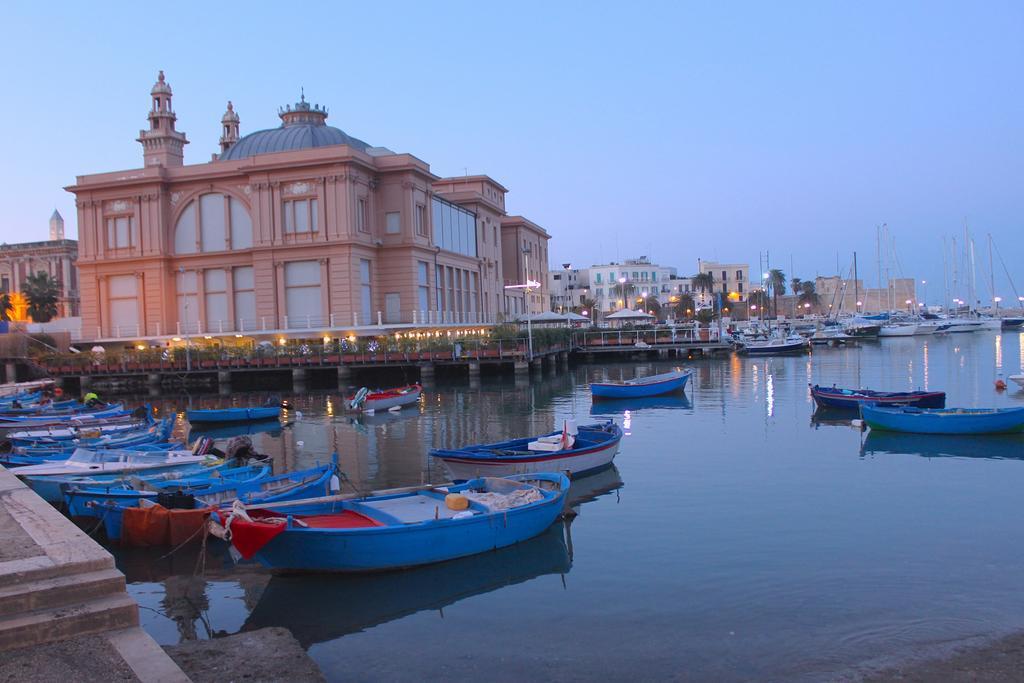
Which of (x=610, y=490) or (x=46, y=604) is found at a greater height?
(x=46, y=604)

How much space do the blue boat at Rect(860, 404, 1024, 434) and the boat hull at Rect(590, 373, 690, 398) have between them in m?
16.1

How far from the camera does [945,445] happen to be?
2862 cm

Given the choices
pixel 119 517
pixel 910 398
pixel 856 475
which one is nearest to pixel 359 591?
pixel 119 517

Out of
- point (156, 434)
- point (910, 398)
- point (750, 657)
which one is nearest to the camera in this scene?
point (750, 657)

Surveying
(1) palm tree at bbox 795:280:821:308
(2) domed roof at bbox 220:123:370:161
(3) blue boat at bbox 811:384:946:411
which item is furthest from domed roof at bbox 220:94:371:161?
(1) palm tree at bbox 795:280:821:308

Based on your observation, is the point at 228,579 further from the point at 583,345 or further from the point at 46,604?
the point at 583,345

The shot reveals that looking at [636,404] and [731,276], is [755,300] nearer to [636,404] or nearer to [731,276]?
[731,276]

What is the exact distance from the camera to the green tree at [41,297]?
84.6 m

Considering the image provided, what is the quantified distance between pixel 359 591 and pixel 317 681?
4725mm

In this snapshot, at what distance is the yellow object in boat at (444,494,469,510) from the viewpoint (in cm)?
1705

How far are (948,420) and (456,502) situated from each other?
20.4 m

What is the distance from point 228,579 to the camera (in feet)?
51.4

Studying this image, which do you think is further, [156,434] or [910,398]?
[910,398]

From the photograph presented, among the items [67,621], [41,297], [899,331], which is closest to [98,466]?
[67,621]
